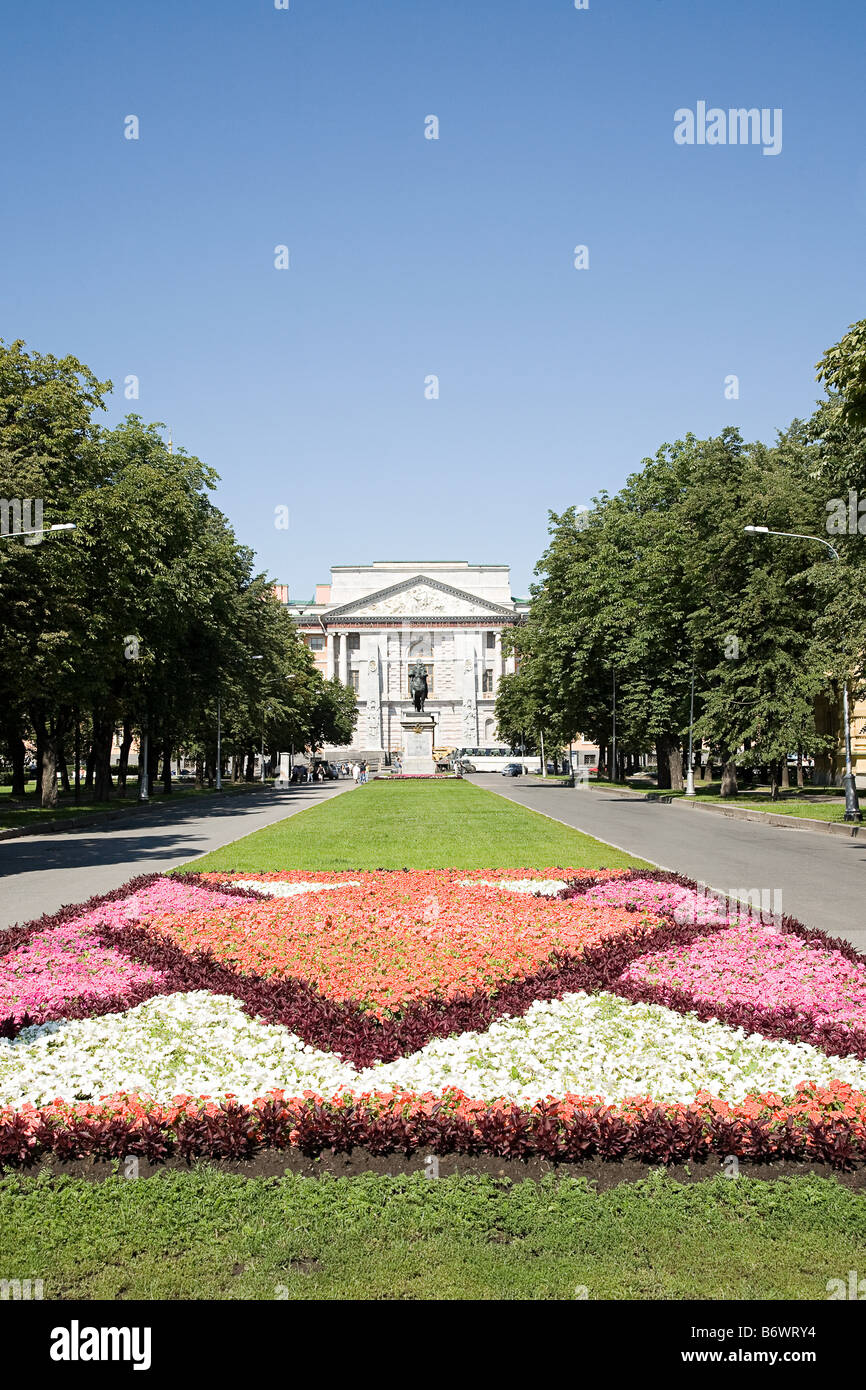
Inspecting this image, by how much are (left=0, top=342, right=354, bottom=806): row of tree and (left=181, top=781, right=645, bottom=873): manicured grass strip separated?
→ 29.1 feet

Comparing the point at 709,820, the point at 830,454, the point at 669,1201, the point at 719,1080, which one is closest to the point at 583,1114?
the point at 669,1201

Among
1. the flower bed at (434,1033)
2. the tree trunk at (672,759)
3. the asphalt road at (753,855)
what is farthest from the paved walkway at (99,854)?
the tree trunk at (672,759)

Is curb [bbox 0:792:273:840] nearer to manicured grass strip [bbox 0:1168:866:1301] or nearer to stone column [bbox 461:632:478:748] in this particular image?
manicured grass strip [bbox 0:1168:866:1301]

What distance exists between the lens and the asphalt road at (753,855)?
14617 mm

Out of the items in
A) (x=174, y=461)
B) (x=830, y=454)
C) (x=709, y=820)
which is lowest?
(x=709, y=820)

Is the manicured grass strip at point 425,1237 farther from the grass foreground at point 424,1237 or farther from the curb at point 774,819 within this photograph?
the curb at point 774,819

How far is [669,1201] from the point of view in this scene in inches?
203

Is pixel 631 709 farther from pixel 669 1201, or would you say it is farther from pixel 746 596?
pixel 669 1201

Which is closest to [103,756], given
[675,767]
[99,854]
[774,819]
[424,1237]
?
[99,854]

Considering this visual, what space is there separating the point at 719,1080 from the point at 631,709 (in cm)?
4489

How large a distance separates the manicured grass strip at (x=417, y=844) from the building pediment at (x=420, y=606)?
11092 centimetres

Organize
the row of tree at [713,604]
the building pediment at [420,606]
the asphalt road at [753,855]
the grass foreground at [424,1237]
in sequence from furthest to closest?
the building pediment at [420,606] < the row of tree at [713,604] < the asphalt road at [753,855] < the grass foreground at [424,1237]

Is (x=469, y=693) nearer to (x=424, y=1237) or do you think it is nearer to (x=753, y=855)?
(x=753, y=855)
